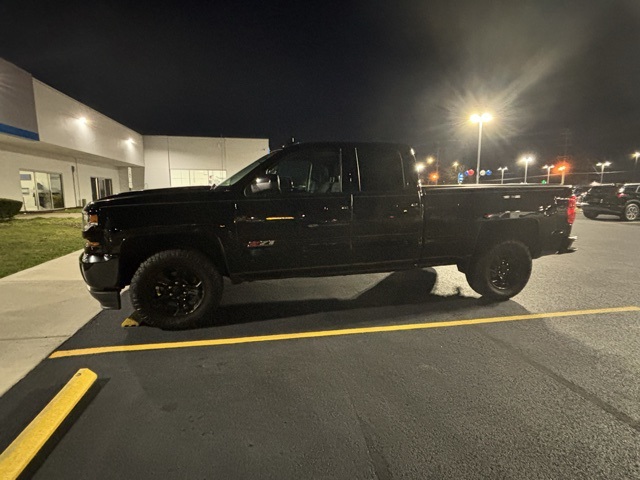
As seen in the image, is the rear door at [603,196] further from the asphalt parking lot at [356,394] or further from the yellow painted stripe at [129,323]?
the yellow painted stripe at [129,323]

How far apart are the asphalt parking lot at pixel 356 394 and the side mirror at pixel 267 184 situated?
1.54m

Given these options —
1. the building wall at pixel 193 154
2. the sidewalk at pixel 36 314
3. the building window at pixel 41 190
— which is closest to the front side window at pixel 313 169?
the sidewalk at pixel 36 314

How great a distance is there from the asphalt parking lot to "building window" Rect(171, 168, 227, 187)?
34.7 meters

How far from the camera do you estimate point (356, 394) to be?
267 centimetres

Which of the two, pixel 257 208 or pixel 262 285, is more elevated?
pixel 257 208

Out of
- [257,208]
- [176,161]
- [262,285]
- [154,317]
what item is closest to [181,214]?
[257,208]

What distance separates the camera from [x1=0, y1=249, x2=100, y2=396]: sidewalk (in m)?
3.22

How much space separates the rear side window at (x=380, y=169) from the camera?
4.35 m

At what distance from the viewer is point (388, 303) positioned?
4738mm

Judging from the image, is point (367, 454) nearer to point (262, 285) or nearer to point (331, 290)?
point (331, 290)

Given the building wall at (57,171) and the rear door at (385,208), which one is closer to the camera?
the rear door at (385,208)

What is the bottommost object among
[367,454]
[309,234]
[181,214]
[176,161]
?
[367,454]

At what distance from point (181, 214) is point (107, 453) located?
7.55ft

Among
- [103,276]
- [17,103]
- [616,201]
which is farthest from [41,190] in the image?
[616,201]
